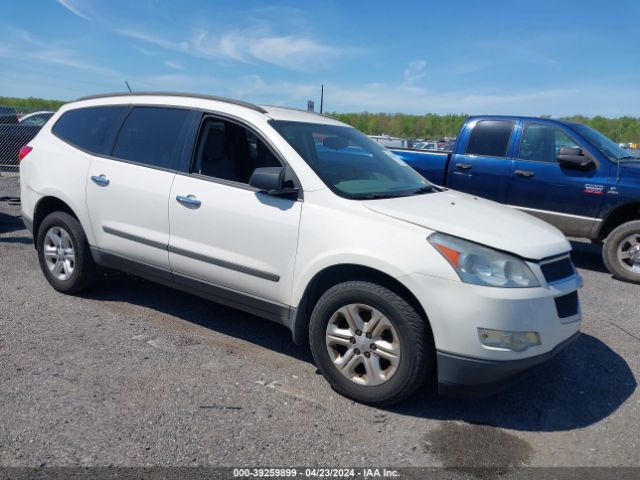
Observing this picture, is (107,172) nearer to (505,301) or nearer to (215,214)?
(215,214)

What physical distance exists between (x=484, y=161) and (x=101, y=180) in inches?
201

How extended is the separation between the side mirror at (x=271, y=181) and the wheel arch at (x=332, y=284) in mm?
586

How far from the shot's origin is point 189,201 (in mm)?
4035

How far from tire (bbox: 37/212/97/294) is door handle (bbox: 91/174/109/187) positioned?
49 cm

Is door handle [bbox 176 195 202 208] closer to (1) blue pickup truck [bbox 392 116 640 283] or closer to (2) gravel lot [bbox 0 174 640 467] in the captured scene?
(2) gravel lot [bbox 0 174 640 467]

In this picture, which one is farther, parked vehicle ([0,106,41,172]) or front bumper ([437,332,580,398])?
parked vehicle ([0,106,41,172])

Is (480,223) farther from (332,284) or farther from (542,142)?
(542,142)

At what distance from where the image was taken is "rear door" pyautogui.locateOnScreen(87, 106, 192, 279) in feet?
14.0

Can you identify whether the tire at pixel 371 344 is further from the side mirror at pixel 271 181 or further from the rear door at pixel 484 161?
the rear door at pixel 484 161

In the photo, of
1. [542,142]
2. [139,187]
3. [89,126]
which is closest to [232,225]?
[139,187]

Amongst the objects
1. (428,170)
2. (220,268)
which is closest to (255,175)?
(220,268)

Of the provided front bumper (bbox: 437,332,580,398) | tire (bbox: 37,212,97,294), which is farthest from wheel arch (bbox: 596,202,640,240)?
tire (bbox: 37,212,97,294)

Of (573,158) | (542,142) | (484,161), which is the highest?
(542,142)

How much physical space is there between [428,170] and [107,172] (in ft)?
15.9
